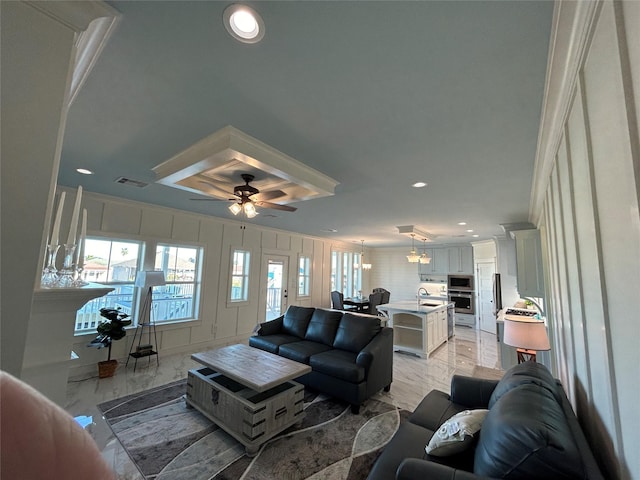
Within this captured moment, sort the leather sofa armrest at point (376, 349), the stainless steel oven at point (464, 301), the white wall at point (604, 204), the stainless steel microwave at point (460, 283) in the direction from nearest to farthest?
the white wall at point (604, 204) → the leather sofa armrest at point (376, 349) → the stainless steel oven at point (464, 301) → the stainless steel microwave at point (460, 283)

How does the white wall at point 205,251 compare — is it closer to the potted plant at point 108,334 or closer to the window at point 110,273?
the window at point 110,273

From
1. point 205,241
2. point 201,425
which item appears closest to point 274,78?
point 201,425

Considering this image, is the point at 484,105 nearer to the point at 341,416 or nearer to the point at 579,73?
the point at 579,73

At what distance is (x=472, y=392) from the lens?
2178 mm

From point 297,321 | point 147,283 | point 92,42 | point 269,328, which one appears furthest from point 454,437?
point 147,283

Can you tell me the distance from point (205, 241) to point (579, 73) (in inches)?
211

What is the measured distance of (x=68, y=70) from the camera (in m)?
1.04

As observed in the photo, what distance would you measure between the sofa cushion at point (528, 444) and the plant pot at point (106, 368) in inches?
171

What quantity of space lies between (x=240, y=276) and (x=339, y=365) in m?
3.54

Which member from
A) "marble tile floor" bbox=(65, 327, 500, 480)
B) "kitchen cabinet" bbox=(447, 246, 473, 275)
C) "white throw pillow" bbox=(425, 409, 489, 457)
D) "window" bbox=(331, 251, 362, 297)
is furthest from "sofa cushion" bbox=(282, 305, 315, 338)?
"kitchen cabinet" bbox=(447, 246, 473, 275)

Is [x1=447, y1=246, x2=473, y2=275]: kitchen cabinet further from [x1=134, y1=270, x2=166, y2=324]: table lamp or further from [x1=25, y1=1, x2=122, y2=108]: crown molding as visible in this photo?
[x1=25, y1=1, x2=122, y2=108]: crown molding

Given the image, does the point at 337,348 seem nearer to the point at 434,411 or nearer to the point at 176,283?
the point at 434,411

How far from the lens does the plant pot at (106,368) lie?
3.62m

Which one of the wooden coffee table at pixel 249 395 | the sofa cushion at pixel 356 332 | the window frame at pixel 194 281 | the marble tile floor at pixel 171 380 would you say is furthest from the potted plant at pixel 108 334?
the sofa cushion at pixel 356 332
